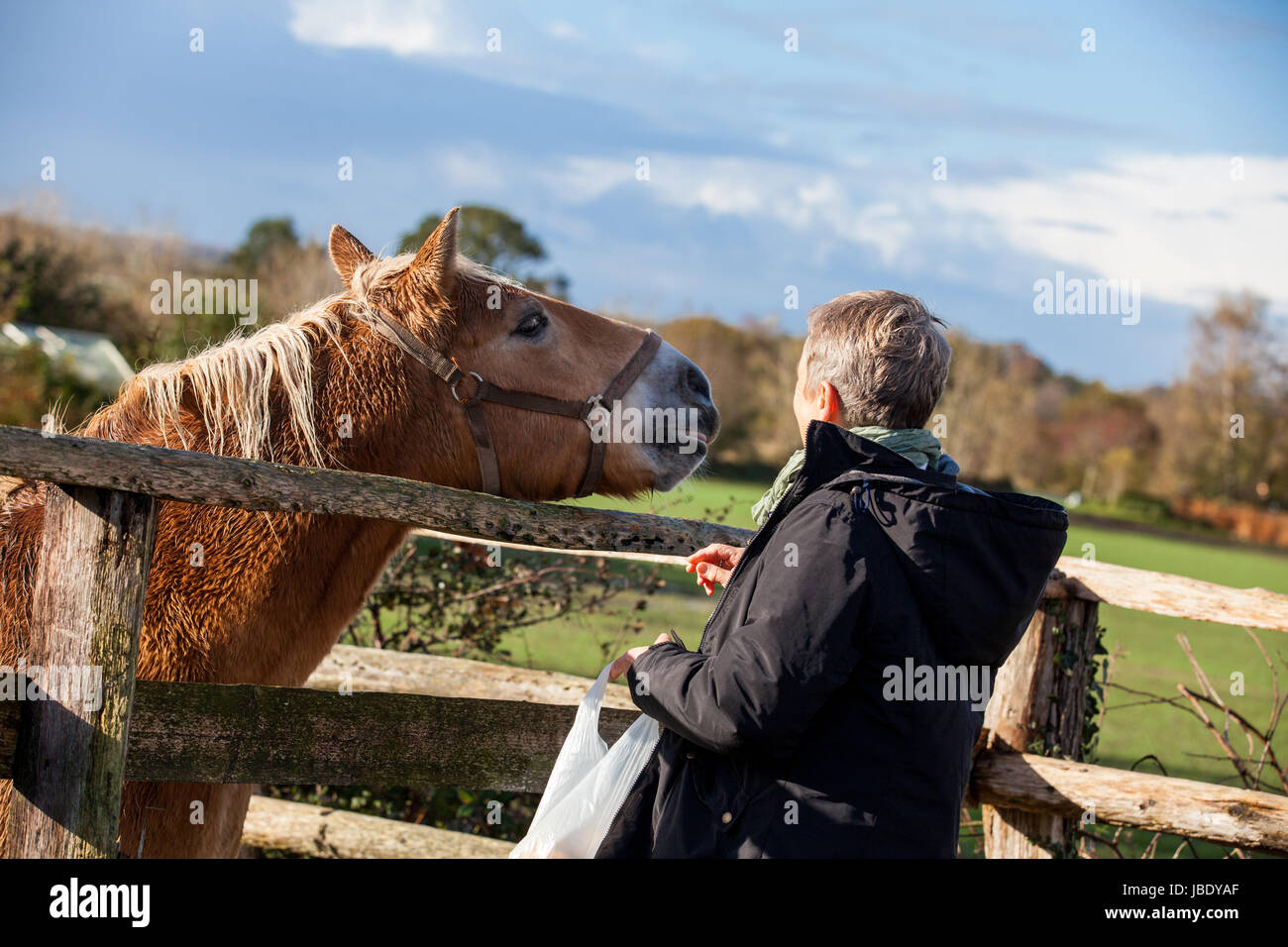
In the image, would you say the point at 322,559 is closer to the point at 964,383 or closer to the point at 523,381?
the point at 523,381

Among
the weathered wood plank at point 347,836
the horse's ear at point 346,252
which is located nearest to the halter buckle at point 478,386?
the horse's ear at point 346,252

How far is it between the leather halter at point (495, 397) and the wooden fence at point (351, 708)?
9.1 inches

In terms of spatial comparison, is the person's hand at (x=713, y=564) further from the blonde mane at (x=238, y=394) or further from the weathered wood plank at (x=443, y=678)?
the weathered wood plank at (x=443, y=678)

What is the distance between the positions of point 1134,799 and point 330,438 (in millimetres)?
2885

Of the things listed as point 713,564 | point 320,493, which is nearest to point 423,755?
point 320,493

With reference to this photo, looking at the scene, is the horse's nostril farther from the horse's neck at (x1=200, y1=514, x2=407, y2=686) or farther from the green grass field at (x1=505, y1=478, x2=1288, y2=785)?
the horse's neck at (x1=200, y1=514, x2=407, y2=686)

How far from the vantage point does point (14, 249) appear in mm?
24422

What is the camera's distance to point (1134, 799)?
3.21 metres

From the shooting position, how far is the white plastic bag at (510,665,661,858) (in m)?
1.94

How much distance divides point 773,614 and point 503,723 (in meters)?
1.30

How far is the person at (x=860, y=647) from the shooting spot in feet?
5.26

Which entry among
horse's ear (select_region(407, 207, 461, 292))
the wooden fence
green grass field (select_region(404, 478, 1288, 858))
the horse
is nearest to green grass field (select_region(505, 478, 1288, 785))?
green grass field (select_region(404, 478, 1288, 858))

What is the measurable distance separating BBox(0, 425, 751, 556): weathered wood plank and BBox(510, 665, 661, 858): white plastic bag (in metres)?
0.56

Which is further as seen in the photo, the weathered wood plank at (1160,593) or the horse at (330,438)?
the weathered wood plank at (1160,593)
